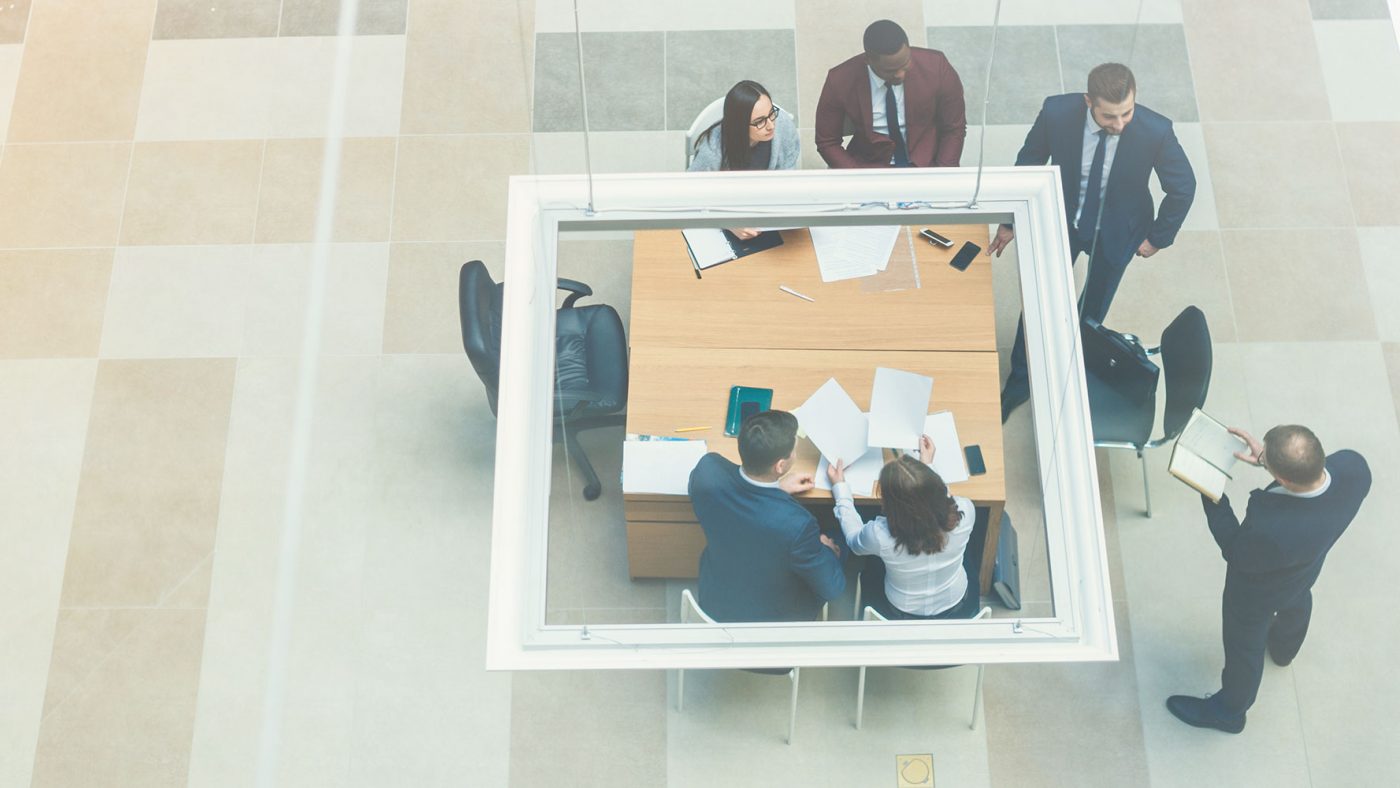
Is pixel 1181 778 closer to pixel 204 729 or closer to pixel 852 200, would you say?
pixel 852 200

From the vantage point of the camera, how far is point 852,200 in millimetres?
2703

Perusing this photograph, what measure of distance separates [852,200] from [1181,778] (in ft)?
7.58

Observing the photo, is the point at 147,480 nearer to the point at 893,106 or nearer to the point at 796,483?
the point at 796,483

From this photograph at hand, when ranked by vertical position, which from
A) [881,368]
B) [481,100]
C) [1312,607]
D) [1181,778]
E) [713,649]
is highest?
[481,100]

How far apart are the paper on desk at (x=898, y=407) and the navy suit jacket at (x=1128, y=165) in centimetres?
86

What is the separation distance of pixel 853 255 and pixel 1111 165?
0.90 m

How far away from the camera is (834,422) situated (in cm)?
346

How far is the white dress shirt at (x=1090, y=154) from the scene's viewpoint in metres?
3.71

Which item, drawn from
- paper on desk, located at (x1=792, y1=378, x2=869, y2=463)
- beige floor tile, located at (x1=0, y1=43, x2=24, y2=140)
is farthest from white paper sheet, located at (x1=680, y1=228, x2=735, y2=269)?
beige floor tile, located at (x1=0, y1=43, x2=24, y2=140)

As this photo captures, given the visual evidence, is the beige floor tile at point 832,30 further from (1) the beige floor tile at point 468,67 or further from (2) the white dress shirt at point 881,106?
(1) the beige floor tile at point 468,67

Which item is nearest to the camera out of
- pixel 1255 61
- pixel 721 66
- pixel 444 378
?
pixel 444 378

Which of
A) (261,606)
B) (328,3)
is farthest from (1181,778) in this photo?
(328,3)

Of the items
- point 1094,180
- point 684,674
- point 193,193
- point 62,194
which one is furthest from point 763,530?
point 62,194

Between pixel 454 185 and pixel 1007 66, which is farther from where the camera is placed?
pixel 1007 66
